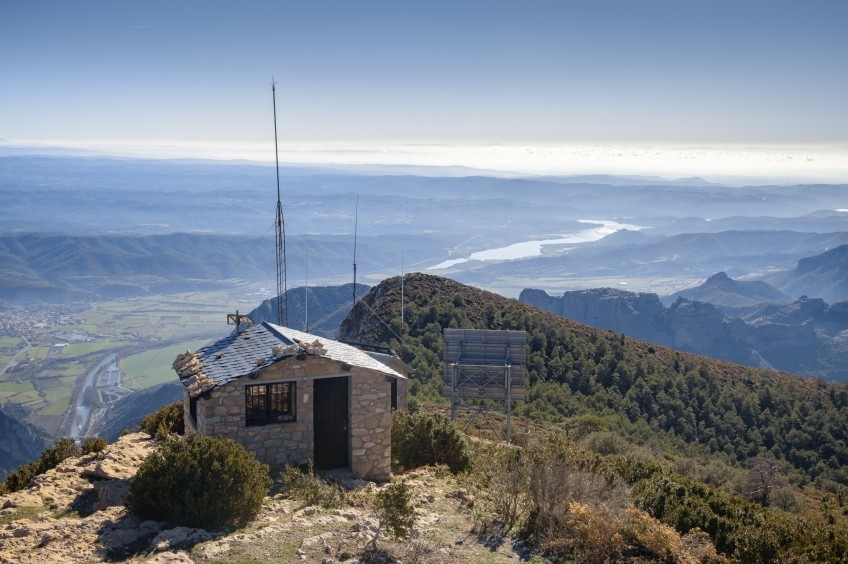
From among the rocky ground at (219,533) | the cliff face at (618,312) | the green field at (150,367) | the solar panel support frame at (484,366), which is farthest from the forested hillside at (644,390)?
the cliff face at (618,312)

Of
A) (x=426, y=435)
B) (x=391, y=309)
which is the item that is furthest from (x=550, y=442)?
(x=391, y=309)

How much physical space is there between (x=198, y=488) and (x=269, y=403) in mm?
2937

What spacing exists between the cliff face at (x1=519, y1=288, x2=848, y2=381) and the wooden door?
120393 mm

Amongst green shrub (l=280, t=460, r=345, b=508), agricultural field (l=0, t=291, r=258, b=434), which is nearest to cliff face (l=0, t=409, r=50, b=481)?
agricultural field (l=0, t=291, r=258, b=434)

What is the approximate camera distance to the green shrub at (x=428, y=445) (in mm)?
15188

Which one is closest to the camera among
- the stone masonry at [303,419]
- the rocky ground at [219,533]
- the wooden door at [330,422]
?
the rocky ground at [219,533]

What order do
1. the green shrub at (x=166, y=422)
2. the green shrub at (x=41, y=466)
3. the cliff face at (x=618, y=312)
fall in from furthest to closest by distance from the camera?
the cliff face at (x=618, y=312) < the green shrub at (x=166, y=422) < the green shrub at (x=41, y=466)

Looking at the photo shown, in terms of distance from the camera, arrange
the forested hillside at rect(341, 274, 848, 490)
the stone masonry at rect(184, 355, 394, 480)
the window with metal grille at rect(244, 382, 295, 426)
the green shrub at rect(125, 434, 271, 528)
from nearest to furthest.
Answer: the green shrub at rect(125, 434, 271, 528)
the stone masonry at rect(184, 355, 394, 480)
the window with metal grille at rect(244, 382, 295, 426)
the forested hillside at rect(341, 274, 848, 490)

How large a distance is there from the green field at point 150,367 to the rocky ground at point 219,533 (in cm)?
9454

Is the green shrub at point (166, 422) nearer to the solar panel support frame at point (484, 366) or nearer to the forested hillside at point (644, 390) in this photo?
the solar panel support frame at point (484, 366)

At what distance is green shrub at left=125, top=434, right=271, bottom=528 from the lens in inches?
401

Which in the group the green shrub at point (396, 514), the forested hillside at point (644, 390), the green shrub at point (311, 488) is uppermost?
the green shrub at point (396, 514)

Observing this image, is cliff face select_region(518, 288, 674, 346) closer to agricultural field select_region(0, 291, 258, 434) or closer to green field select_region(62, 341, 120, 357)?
agricultural field select_region(0, 291, 258, 434)

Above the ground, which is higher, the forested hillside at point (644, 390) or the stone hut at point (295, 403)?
the stone hut at point (295, 403)
